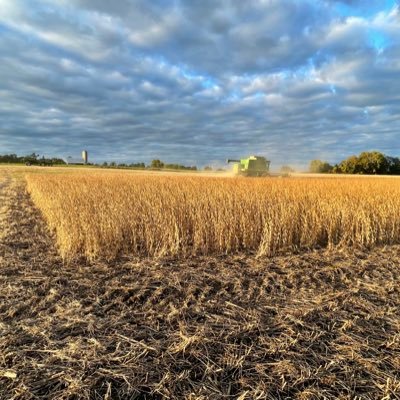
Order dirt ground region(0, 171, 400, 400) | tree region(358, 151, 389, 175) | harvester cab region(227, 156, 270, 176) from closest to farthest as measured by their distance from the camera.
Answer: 1. dirt ground region(0, 171, 400, 400)
2. harvester cab region(227, 156, 270, 176)
3. tree region(358, 151, 389, 175)

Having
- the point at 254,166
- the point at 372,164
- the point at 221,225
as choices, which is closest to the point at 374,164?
the point at 372,164

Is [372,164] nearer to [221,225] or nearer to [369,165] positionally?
[369,165]

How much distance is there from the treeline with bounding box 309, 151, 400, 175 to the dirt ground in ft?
198

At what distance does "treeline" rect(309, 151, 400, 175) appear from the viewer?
5772 cm

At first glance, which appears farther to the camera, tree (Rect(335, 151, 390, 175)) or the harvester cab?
tree (Rect(335, 151, 390, 175))

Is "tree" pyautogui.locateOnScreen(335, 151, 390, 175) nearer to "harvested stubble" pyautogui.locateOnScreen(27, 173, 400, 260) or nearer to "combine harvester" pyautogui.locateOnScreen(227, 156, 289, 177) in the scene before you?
"combine harvester" pyautogui.locateOnScreen(227, 156, 289, 177)

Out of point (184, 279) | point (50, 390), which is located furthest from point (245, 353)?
point (184, 279)

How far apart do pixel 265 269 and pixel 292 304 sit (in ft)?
3.72

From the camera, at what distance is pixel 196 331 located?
2.70 m

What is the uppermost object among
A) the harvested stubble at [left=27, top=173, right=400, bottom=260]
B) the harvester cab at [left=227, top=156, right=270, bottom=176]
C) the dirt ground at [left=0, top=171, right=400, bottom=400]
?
the harvester cab at [left=227, top=156, right=270, bottom=176]

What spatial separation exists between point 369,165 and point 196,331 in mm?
63516

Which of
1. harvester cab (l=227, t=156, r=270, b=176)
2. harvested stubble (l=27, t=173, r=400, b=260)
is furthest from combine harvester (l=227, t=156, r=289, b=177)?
harvested stubble (l=27, t=173, r=400, b=260)

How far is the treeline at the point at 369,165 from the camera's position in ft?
189

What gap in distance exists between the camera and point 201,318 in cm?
300
